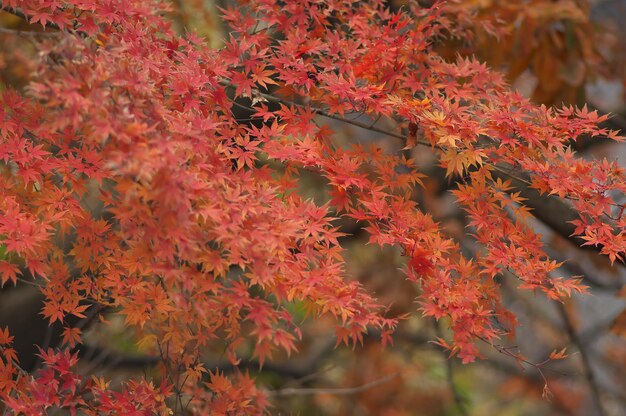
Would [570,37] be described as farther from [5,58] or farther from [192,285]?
[5,58]

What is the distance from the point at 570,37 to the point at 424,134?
1339 mm

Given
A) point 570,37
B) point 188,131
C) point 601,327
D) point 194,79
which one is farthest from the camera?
point 601,327

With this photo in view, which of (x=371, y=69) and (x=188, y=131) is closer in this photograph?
(x=188, y=131)

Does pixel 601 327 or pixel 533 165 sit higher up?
pixel 533 165

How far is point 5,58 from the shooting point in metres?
4.20

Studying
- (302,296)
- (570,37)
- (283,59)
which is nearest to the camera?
(302,296)

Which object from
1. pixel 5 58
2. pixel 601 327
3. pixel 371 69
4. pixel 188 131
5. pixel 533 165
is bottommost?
pixel 601 327

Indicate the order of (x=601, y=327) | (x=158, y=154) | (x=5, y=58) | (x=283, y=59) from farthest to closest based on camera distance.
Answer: (x=601, y=327) → (x=5, y=58) → (x=283, y=59) → (x=158, y=154)

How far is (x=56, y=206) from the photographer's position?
84.5 inches

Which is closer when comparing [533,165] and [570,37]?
[533,165]

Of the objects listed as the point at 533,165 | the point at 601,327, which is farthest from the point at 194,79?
the point at 601,327

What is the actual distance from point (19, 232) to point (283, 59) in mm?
869

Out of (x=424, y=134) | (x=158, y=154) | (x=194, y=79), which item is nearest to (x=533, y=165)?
(x=424, y=134)

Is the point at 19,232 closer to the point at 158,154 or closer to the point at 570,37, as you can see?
the point at 158,154
